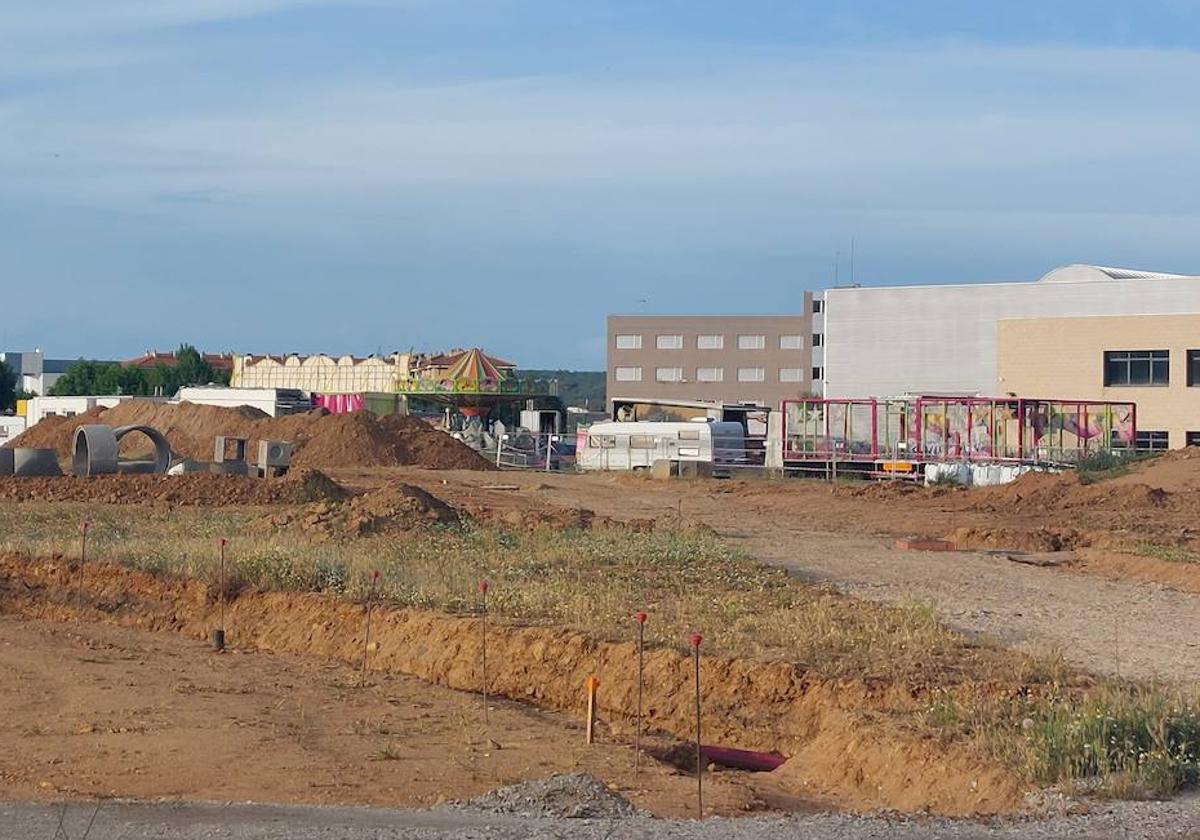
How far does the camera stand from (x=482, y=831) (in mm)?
9820

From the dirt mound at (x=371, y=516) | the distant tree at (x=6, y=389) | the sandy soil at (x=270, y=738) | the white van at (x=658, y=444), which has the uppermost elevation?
the distant tree at (x=6, y=389)

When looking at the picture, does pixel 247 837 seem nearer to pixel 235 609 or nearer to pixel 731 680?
pixel 731 680

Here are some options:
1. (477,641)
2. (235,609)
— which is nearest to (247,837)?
(477,641)

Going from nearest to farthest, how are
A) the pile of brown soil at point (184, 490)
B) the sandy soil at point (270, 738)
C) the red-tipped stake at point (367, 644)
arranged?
the sandy soil at point (270, 738), the red-tipped stake at point (367, 644), the pile of brown soil at point (184, 490)

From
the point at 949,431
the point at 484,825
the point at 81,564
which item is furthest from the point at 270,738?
the point at 949,431

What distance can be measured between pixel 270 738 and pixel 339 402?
87.9 metres

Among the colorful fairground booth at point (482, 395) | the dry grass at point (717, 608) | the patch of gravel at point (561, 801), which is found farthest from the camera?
the colorful fairground booth at point (482, 395)

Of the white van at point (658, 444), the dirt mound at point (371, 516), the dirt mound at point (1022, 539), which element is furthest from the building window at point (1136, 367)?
the dirt mound at point (371, 516)

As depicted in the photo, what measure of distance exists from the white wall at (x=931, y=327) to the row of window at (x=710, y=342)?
47104 millimetres

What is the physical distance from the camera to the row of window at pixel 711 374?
12250cm

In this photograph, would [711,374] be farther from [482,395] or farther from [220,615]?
[220,615]

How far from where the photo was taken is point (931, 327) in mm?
72375

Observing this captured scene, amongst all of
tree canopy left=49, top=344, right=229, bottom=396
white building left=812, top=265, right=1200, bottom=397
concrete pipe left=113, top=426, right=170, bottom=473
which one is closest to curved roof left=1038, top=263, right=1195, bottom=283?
white building left=812, top=265, right=1200, bottom=397

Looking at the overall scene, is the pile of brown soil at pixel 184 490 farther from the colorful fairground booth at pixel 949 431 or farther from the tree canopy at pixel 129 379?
the tree canopy at pixel 129 379
